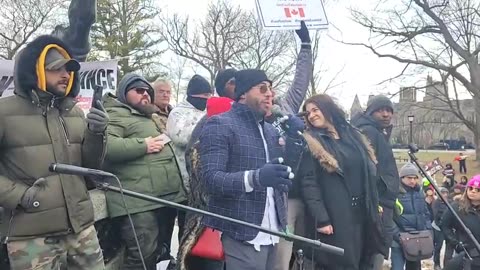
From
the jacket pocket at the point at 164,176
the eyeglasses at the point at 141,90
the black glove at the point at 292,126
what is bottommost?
the jacket pocket at the point at 164,176

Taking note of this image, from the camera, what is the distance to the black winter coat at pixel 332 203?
4523 mm

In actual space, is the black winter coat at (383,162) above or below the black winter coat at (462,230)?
above

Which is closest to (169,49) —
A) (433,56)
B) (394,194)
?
(433,56)

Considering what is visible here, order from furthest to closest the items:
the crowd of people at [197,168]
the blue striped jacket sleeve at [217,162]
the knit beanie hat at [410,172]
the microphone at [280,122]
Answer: the knit beanie hat at [410,172], the microphone at [280,122], the blue striped jacket sleeve at [217,162], the crowd of people at [197,168]

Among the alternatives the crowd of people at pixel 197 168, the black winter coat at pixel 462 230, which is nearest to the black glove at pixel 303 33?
the crowd of people at pixel 197 168

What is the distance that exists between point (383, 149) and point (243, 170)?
202 cm

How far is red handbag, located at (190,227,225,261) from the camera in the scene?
12.9ft

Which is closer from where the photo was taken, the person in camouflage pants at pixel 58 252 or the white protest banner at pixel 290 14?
the person in camouflage pants at pixel 58 252

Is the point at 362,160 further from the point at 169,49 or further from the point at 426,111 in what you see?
the point at 426,111

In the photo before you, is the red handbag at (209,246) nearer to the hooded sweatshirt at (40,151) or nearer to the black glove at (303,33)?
the hooded sweatshirt at (40,151)

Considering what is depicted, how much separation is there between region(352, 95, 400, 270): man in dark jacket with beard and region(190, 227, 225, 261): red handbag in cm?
157

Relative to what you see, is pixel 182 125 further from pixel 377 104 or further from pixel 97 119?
pixel 377 104

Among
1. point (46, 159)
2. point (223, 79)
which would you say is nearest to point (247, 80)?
point (223, 79)

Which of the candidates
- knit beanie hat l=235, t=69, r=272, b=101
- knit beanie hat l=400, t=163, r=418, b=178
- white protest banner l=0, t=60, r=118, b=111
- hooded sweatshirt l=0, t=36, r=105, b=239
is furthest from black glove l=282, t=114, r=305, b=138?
knit beanie hat l=400, t=163, r=418, b=178
